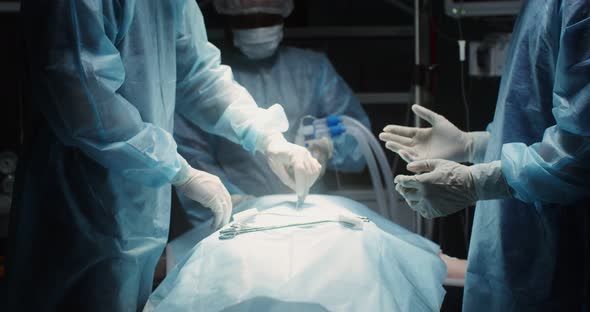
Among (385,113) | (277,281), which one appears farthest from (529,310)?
(385,113)

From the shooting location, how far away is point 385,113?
3.44 meters

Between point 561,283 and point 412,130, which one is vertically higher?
point 412,130

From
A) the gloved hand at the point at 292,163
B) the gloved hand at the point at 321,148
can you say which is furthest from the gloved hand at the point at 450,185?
the gloved hand at the point at 321,148

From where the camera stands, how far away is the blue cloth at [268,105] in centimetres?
278

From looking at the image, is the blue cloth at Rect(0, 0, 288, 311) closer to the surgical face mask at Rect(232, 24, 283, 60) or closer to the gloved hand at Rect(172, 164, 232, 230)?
the gloved hand at Rect(172, 164, 232, 230)

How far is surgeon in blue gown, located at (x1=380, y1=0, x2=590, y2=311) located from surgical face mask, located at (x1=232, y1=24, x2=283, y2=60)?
134cm

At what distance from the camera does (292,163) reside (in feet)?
6.39

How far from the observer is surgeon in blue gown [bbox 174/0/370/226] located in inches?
106

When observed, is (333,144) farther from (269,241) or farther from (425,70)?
(269,241)

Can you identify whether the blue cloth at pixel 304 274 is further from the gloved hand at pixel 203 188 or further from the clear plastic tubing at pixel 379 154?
the clear plastic tubing at pixel 379 154

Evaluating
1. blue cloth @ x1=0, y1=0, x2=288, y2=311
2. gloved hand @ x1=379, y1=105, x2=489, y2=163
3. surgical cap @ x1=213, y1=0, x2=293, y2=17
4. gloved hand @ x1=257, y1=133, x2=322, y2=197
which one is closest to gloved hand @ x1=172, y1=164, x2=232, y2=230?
blue cloth @ x1=0, y1=0, x2=288, y2=311

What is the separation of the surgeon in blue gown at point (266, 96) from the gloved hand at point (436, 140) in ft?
2.87

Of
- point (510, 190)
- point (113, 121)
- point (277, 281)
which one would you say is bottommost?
point (277, 281)

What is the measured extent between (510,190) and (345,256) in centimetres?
43
